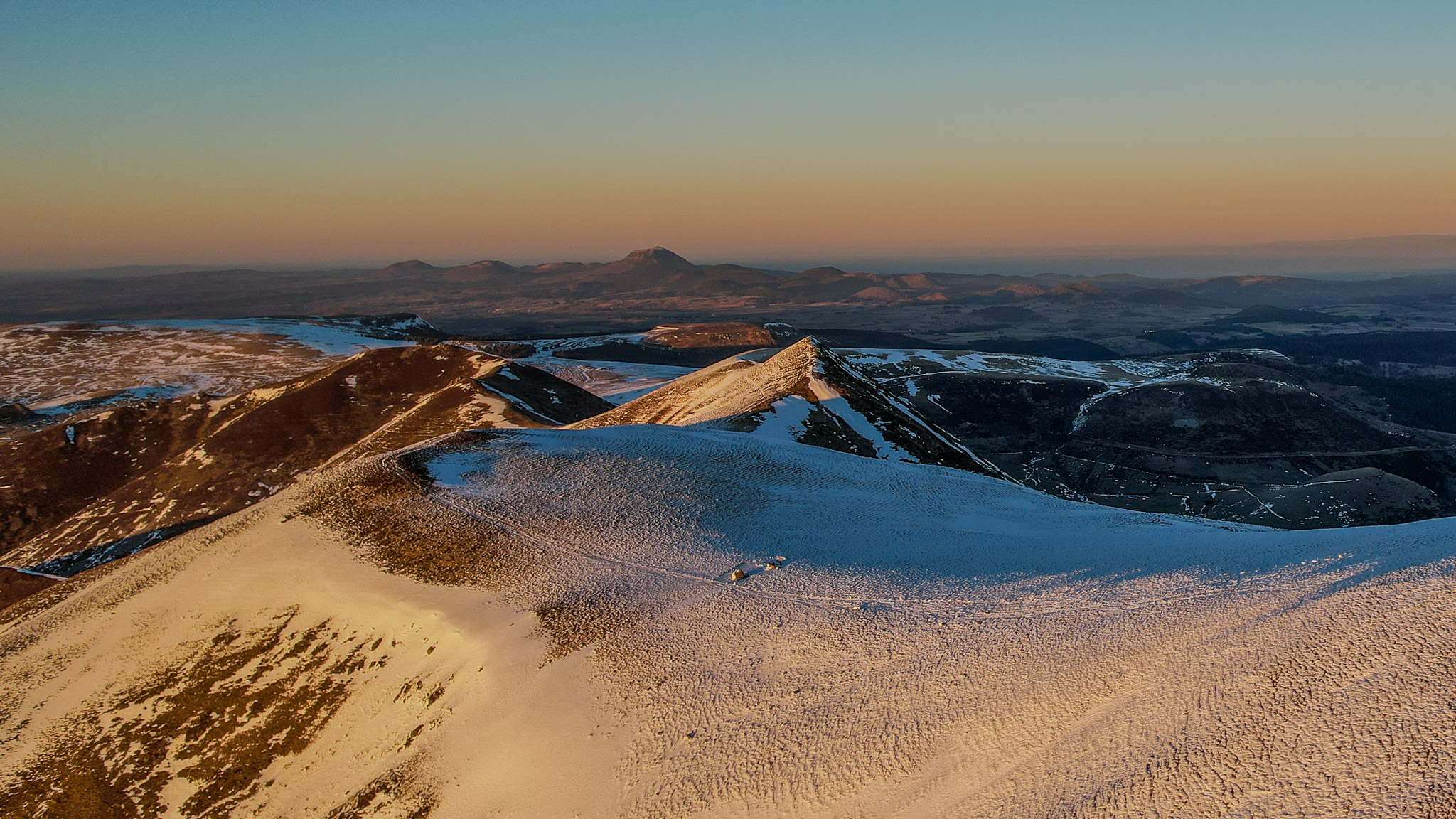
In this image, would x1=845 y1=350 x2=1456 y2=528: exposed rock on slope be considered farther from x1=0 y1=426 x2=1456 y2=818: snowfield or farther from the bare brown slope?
the bare brown slope

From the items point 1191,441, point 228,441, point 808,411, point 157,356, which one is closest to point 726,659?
point 808,411

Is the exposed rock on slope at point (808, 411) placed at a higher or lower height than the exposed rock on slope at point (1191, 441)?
higher

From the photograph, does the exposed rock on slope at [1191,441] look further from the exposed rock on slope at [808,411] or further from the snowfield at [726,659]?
the snowfield at [726,659]

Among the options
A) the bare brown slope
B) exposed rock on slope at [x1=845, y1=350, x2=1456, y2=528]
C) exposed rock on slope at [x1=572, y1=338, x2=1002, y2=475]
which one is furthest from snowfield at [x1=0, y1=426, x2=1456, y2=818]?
exposed rock on slope at [x1=845, y1=350, x2=1456, y2=528]

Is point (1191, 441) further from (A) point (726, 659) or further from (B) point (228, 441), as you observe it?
(B) point (228, 441)

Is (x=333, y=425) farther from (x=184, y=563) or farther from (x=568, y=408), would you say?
(x=184, y=563)

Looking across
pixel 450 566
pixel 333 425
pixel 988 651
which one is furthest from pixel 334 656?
pixel 333 425

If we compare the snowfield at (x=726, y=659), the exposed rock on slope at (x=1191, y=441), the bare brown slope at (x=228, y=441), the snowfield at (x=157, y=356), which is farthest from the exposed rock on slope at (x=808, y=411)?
the snowfield at (x=157, y=356)
